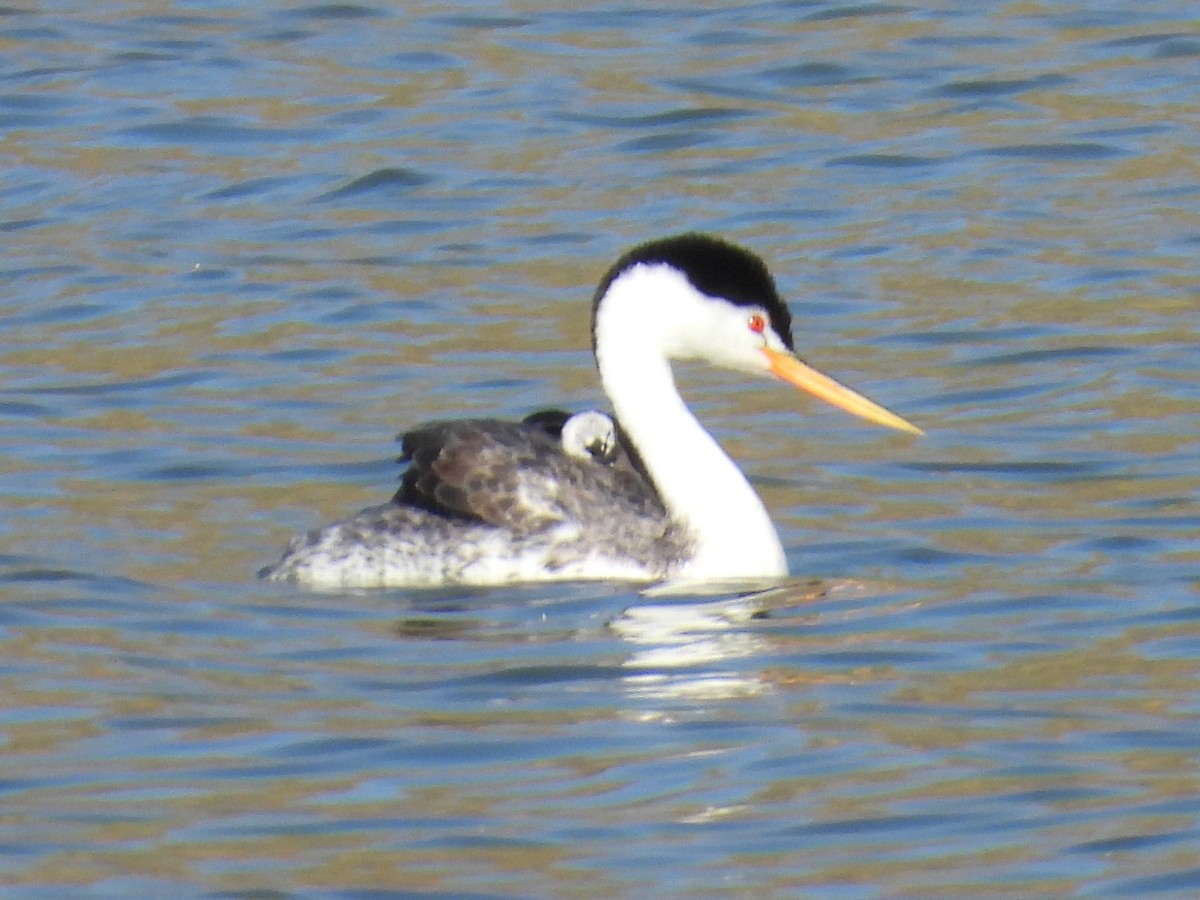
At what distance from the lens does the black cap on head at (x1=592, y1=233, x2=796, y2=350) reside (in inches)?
388

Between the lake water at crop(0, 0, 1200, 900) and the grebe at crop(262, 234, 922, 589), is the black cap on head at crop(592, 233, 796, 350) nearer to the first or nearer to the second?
the grebe at crop(262, 234, 922, 589)

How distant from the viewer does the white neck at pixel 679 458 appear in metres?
9.66

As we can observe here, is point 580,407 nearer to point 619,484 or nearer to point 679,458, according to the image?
point 619,484

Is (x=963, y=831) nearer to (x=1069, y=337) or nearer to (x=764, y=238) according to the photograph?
(x=1069, y=337)

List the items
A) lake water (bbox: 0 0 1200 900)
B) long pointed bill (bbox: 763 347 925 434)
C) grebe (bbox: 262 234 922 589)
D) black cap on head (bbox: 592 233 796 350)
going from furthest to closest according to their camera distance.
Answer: long pointed bill (bbox: 763 347 925 434), black cap on head (bbox: 592 233 796 350), grebe (bbox: 262 234 922 589), lake water (bbox: 0 0 1200 900)

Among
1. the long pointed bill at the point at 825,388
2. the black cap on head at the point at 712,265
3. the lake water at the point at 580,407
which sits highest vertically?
the black cap on head at the point at 712,265

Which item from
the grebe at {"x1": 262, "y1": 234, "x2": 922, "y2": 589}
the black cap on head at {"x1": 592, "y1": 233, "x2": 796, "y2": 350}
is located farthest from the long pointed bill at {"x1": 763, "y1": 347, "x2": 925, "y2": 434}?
the black cap on head at {"x1": 592, "y1": 233, "x2": 796, "y2": 350}

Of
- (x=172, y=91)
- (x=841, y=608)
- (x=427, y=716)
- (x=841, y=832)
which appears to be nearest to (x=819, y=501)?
(x=841, y=608)

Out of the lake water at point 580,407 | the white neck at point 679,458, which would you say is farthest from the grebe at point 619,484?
the lake water at point 580,407

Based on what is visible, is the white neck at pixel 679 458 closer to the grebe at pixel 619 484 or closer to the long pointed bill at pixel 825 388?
the grebe at pixel 619 484

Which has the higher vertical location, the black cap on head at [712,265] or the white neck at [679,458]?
the black cap on head at [712,265]

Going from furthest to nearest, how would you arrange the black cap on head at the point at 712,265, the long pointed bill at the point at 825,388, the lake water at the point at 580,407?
the long pointed bill at the point at 825,388 < the black cap on head at the point at 712,265 < the lake water at the point at 580,407

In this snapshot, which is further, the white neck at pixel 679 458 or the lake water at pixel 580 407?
the white neck at pixel 679 458

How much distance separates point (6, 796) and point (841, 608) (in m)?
2.89
